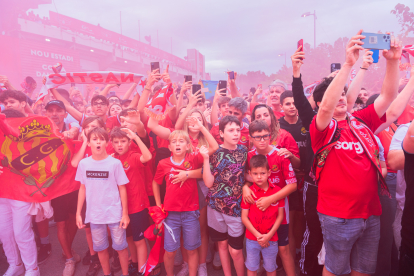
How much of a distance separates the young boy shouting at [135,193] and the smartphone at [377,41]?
254 centimetres

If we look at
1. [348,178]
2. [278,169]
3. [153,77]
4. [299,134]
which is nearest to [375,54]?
[348,178]

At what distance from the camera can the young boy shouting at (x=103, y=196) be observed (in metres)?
2.74

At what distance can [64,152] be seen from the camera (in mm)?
3250

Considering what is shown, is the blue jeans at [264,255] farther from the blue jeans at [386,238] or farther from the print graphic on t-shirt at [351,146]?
the print graphic on t-shirt at [351,146]

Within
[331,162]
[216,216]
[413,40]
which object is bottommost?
[216,216]

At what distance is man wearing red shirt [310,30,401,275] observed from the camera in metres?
1.89

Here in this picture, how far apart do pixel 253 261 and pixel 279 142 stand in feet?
4.75

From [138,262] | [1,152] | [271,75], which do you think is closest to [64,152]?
[1,152]

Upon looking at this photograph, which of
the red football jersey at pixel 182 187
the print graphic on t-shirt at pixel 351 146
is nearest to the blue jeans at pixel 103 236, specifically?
the red football jersey at pixel 182 187

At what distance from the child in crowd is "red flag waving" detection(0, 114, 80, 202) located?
2.14m

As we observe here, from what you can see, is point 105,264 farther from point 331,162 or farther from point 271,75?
point 271,75

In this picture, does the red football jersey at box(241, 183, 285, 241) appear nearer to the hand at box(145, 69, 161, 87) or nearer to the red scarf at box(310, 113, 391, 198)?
the red scarf at box(310, 113, 391, 198)

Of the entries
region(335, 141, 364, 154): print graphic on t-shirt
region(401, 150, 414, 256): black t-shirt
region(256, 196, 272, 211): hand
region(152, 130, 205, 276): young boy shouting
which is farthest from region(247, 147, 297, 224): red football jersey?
region(401, 150, 414, 256): black t-shirt

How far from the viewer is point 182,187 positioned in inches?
108
